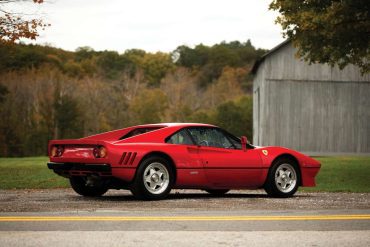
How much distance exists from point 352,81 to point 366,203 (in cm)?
2778

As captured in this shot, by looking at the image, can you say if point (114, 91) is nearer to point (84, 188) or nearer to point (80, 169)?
point (84, 188)

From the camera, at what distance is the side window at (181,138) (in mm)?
11008

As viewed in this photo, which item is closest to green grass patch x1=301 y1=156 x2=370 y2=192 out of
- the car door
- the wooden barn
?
the car door

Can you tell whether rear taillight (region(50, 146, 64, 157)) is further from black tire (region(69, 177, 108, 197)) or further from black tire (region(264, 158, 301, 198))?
black tire (region(264, 158, 301, 198))

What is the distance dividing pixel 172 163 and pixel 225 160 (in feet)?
3.60

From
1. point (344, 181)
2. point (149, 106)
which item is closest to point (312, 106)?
point (344, 181)

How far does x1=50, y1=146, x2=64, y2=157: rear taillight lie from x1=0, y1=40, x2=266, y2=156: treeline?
45.2 meters

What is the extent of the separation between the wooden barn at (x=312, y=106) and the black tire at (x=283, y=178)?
24.5 m

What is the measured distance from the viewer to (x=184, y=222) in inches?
292

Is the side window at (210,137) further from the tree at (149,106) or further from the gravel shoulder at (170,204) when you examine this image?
the tree at (149,106)

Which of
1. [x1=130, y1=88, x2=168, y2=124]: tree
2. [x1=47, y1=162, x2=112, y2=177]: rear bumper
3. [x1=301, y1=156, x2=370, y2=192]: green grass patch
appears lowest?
[x1=301, y1=156, x2=370, y2=192]: green grass patch

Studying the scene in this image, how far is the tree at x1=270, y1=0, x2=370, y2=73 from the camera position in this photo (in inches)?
758

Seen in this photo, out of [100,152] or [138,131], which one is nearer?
[100,152]

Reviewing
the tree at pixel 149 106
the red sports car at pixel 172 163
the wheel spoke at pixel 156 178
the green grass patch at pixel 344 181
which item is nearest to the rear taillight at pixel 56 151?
the red sports car at pixel 172 163
